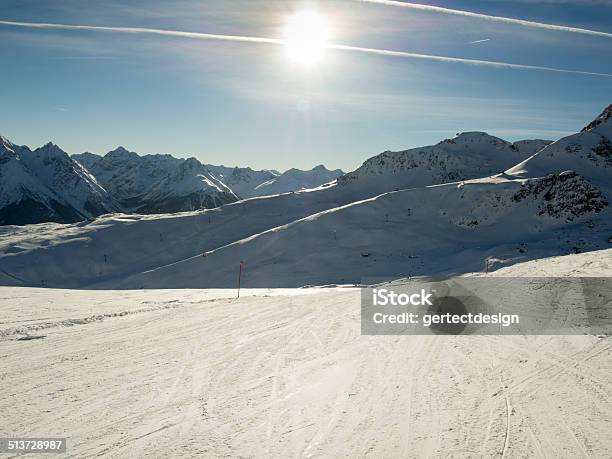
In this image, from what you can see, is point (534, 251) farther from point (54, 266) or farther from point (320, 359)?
point (54, 266)

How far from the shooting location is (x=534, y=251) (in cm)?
5025

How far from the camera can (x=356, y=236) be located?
71.2 metres

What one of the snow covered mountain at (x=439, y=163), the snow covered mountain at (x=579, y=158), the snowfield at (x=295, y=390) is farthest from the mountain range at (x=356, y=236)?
the snowfield at (x=295, y=390)

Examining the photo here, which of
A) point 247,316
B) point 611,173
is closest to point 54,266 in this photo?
point 247,316

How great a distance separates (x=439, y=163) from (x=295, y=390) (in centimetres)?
13832

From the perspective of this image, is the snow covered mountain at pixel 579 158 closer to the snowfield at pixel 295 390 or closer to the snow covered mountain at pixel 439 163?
the snow covered mountain at pixel 439 163

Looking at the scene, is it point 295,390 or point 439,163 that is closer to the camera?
point 295,390

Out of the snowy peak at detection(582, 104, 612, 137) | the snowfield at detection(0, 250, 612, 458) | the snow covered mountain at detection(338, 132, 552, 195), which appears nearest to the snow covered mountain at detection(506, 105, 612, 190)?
the snowy peak at detection(582, 104, 612, 137)

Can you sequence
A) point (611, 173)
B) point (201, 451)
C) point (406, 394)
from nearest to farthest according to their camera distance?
point (201, 451) → point (406, 394) → point (611, 173)

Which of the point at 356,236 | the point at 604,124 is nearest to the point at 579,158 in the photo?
the point at 604,124

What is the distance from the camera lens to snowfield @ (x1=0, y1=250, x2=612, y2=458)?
6.69 metres

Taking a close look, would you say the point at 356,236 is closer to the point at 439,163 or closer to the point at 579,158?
the point at 579,158

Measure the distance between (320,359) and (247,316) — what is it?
225 inches

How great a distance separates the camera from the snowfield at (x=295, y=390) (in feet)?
22.0
